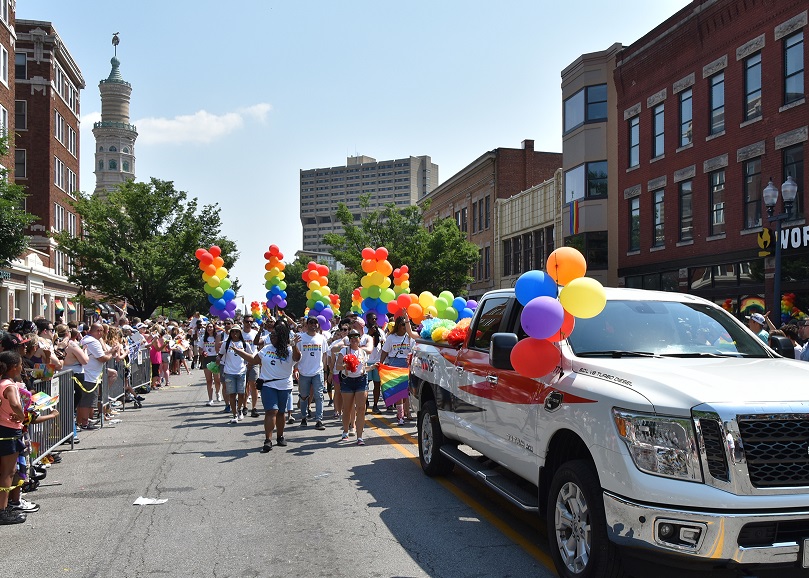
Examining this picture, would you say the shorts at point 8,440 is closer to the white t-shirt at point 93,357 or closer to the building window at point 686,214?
the white t-shirt at point 93,357

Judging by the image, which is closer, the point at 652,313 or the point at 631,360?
the point at 631,360

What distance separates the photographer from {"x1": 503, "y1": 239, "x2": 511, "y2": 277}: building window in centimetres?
4453

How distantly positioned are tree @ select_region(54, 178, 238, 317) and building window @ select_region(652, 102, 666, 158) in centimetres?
2583

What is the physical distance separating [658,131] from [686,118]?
176 centimetres

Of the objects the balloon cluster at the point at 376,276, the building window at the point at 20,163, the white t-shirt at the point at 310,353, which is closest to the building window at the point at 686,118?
the balloon cluster at the point at 376,276

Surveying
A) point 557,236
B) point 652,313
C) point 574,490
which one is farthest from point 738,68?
point 574,490

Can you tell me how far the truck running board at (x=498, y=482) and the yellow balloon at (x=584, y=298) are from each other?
1477 mm

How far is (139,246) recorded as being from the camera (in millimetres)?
42562

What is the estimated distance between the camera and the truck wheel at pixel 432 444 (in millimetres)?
8625

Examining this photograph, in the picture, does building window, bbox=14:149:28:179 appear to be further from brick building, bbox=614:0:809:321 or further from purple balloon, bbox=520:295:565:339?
purple balloon, bbox=520:295:565:339

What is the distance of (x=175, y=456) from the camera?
10.7 metres

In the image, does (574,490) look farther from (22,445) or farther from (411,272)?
(411,272)

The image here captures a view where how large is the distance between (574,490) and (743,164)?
833 inches

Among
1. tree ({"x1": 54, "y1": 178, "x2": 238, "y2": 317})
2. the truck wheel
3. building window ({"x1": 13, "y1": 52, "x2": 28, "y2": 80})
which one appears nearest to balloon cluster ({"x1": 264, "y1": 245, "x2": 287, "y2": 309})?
the truck wheel
